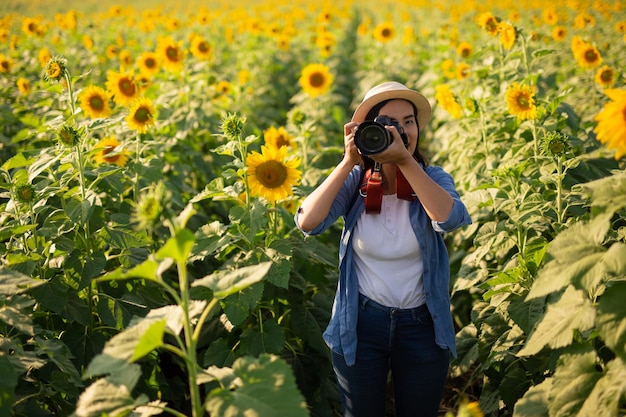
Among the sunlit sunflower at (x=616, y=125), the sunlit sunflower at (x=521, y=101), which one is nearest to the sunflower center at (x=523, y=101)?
the sunlit sunflower at (x=521, y=101)

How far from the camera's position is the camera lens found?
6.43 feet

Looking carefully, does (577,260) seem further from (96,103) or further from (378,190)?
(96,103)

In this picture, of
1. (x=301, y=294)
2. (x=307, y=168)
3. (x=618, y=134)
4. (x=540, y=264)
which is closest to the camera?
(x=618, y=134)

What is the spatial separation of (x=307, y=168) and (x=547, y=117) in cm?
167

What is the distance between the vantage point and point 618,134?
5.09 ft

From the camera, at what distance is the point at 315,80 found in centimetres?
549

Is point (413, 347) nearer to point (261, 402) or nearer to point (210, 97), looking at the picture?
point (261, 402)

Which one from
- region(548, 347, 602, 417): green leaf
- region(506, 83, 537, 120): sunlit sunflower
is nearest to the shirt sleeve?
region(548, 347, 602, 417): green leaf

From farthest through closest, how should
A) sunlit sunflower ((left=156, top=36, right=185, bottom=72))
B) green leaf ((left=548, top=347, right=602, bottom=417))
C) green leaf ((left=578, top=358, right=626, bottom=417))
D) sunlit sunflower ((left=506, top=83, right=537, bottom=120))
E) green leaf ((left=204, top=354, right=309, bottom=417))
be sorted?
1. sunlit sunflower ((left=156, top=36, right=185, bottom=72))
2. sunlit sunflower ((left=506, top=83, right=537, bottom=120))
3. green leaf ((left=548, top=347, right=602, bottom=417))
4. green leaf ((left=578, top=358, right=626, bottom=417))
5. green leaf ((left=204, top=354, right=309, bottom=417))

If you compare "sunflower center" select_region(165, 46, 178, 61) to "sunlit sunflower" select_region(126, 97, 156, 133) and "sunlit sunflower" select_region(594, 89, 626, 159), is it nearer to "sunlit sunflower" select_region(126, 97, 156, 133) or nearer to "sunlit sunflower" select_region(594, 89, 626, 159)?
"sunlit sunflower" select_region(126, 97, 156, 133)

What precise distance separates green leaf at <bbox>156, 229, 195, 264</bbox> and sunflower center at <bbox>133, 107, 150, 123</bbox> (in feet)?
7.55

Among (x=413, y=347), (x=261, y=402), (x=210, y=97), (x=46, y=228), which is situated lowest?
(x=413, y=347)

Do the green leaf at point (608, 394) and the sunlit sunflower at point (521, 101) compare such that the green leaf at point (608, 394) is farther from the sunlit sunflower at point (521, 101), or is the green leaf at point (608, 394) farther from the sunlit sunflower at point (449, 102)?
the sunlit sunflower at point (449, 102)

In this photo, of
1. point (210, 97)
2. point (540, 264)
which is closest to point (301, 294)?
point (540, 264)
